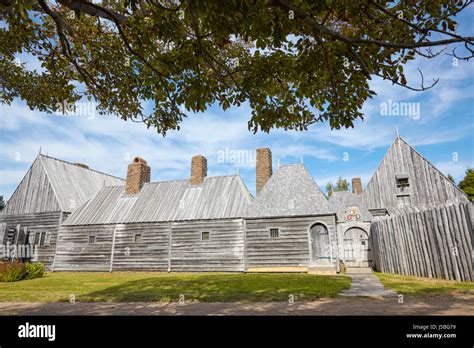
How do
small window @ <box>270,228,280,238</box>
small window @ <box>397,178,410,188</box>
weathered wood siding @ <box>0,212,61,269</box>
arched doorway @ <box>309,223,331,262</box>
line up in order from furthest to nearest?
1. weathered wood siding @ <box>0,212,61,269</box>
2. small window @ <box>397,178,410,188</box>
3. small window @ <box>270,228,280,238</box>
4. arched doorway @ <box>309,223,331,262</box>

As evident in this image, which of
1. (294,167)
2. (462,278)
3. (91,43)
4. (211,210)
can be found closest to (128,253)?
(211,210)

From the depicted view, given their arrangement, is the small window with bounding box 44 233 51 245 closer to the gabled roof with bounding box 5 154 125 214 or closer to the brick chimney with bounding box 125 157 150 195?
the gabled roof with bounding box 5 154 125 214

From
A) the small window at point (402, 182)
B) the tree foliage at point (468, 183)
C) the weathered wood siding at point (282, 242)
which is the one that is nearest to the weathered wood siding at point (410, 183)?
the small window at point (402, 182)

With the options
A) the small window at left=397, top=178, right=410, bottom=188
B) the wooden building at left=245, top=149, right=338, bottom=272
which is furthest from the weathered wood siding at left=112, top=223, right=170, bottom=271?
the small window at left=397, top=178, right=410, bottom=188

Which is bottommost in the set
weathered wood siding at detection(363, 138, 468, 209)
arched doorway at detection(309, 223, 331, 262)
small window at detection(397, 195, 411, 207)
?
arched doorway at detection(309, 223, 331, 262)

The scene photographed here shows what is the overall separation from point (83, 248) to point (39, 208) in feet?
17.8

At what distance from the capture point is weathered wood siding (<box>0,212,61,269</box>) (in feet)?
74.7

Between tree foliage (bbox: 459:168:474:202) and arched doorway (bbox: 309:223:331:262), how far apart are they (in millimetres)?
30866

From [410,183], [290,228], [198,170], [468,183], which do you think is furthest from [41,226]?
[468,183]

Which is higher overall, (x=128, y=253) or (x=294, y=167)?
(x=294, y=167)

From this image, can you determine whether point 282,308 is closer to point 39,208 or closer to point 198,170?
point 198,170

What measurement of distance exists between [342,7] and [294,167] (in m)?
15.5
